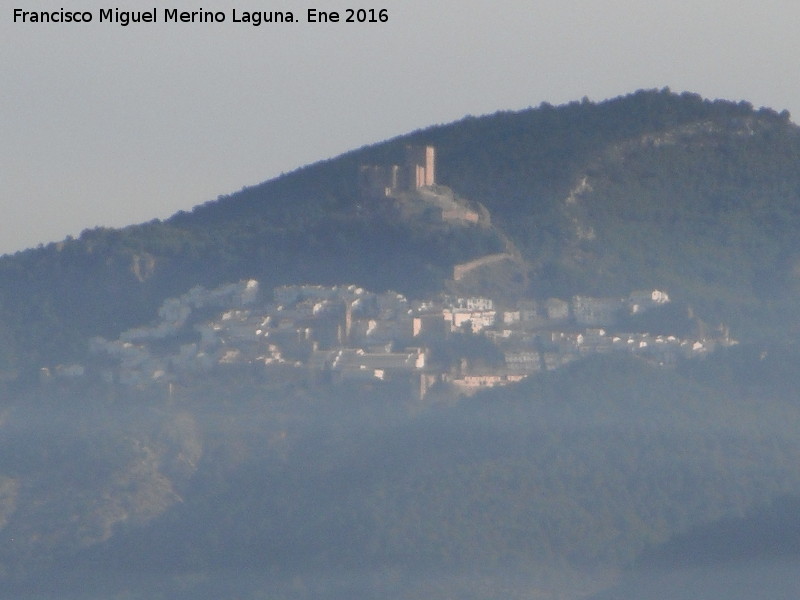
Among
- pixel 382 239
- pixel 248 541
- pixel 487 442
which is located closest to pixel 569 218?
pixel 382 239

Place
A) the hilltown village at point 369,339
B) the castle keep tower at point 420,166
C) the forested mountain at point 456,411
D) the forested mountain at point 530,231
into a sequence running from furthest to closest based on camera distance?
the castle keep tower at point 420,166 < the forested mountain at point 530,231 < the hilltown village at point 369,339 < the forested mountain at point 456,411

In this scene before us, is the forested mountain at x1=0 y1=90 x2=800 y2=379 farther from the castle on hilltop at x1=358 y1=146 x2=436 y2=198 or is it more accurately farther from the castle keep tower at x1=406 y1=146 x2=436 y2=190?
the castle keep tower at x1=406 y1=146 x2=436 y2=190

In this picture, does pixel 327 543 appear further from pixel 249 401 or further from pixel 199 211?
pixel 199 211

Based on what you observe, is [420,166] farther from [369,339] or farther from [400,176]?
[369,339]

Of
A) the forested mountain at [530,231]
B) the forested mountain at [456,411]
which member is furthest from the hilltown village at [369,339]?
the forested mountain at [530,231]

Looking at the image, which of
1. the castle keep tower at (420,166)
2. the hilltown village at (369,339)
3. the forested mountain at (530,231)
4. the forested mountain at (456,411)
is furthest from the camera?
the castle keep tower at (420,166)

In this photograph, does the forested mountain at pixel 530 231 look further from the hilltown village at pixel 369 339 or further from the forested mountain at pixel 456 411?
the hilltown village at pixel 369 339
